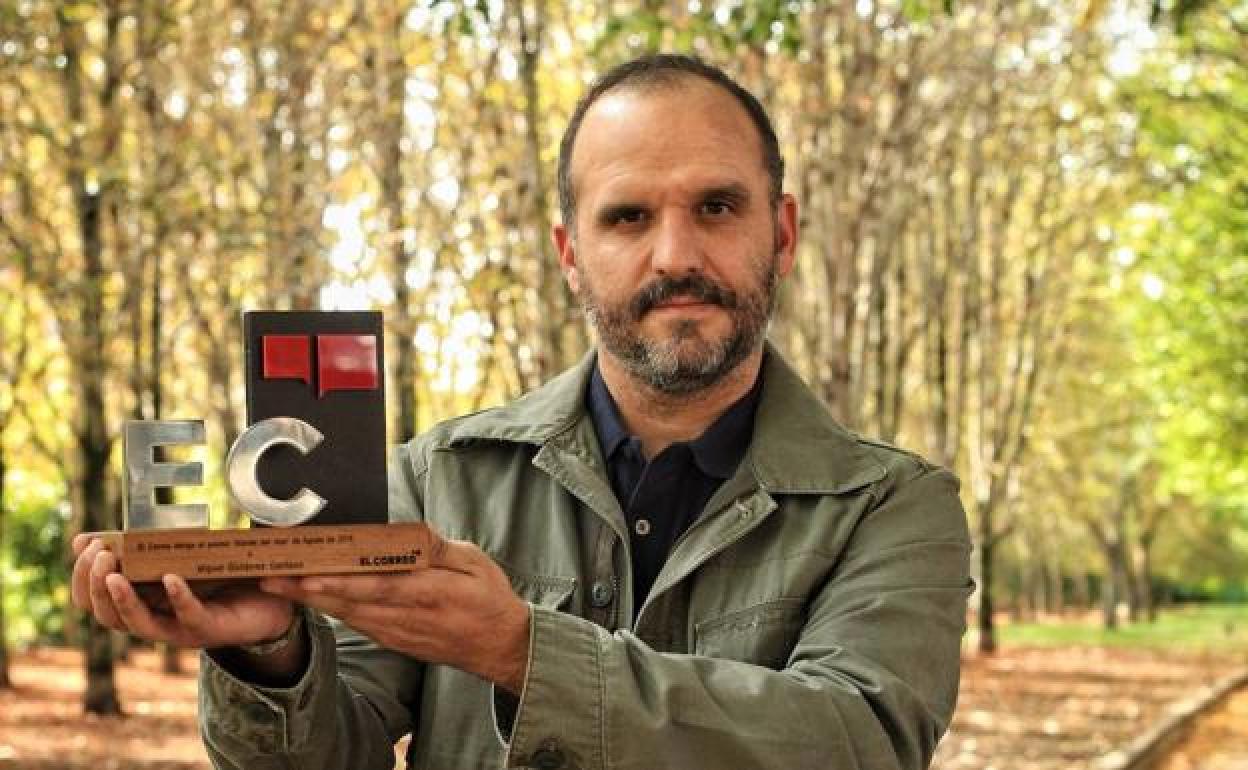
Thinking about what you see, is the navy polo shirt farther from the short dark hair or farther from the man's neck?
the short dark hair

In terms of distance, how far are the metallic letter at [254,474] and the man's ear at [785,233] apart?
1.06 m

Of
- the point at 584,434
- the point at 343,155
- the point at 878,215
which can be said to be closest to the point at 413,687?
the point at 584,434

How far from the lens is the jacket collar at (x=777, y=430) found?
2957 millimetres

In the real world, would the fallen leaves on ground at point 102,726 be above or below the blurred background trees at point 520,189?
below

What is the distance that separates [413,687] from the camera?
9.84 feet

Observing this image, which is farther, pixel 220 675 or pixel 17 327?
pixel 17 327

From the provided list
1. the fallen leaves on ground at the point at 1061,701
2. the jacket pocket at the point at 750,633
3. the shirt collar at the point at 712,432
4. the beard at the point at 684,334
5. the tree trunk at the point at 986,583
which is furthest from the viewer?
Answer: the tree trunk at the point at 986,583

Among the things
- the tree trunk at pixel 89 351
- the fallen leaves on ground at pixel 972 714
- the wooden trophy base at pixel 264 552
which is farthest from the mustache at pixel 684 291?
the fallen leaves on ground at pixel 972 714

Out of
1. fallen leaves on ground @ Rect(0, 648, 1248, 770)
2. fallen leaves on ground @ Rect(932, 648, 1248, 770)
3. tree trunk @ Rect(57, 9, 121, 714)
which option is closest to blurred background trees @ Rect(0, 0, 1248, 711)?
tree trunk @ Rect(57, 9, 121, 714)

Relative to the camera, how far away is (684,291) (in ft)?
9.62

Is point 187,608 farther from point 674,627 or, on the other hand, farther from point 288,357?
point 674,627

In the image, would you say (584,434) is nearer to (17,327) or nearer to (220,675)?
(220,675)

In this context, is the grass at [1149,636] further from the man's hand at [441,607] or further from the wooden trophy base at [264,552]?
the wooden trophy base at [264,552]

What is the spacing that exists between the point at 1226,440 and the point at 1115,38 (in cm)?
1182
